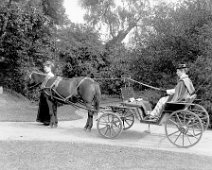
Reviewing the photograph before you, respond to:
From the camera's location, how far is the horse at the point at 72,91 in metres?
10.5

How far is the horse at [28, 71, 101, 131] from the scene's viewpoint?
10.5 metres

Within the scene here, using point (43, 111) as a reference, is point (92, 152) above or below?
below

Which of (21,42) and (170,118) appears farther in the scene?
Result: (21,42)

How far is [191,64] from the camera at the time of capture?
1316cm

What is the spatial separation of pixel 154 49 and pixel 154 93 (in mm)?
1996

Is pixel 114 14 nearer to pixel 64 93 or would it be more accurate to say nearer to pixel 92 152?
pixel 64 93

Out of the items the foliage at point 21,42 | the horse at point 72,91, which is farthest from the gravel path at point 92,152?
the foliage at point 21,42

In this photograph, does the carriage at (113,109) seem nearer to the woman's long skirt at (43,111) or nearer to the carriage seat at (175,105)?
the carriage seat at (175,105)

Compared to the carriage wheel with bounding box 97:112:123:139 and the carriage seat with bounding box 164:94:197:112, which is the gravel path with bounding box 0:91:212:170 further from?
the carriage seat with bounding box 164:94:197:112

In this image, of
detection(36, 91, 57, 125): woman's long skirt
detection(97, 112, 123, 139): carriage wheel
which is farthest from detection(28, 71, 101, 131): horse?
detection(97, 112, 123, 139): carriage wheel

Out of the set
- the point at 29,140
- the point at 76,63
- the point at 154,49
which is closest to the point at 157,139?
the point at 29,140

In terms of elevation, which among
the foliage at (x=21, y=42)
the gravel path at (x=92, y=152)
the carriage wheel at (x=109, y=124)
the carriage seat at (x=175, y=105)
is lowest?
the gravel path at (x=92, y=152)

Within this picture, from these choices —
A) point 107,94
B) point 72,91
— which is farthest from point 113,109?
point 107,94

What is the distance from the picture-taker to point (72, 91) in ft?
35.0
